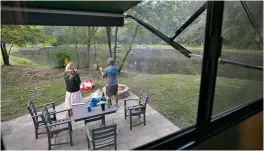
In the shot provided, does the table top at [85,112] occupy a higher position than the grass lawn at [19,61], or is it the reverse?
the grass lawn at [19,61]

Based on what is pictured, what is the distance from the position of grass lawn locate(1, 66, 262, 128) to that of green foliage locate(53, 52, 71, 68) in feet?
0.91

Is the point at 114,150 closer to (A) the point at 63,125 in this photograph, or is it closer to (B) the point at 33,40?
A: (A) the point at 63,125

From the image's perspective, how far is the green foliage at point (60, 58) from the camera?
7542 millimetres

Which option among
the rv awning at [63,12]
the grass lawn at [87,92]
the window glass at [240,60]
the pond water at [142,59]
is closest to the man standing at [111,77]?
the grass lawn at [87,92]

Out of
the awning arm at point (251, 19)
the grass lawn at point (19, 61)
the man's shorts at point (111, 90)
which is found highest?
the awning arm at point (251, 19)

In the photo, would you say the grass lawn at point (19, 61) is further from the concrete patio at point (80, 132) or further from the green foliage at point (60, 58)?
the concrete patio at point (80, 132)

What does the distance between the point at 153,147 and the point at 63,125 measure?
7.83ft

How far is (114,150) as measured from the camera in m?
2.49

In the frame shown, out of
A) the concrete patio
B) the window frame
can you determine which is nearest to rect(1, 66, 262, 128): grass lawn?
the concrete patio

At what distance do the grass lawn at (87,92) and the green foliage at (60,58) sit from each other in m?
0.28

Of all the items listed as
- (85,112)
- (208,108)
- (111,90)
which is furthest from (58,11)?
(111,90)

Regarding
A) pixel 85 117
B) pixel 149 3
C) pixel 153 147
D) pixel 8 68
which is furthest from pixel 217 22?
pixel 8 68

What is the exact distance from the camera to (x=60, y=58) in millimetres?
7555

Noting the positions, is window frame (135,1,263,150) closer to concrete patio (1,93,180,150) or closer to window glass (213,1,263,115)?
window glass (213,1,263,115)
